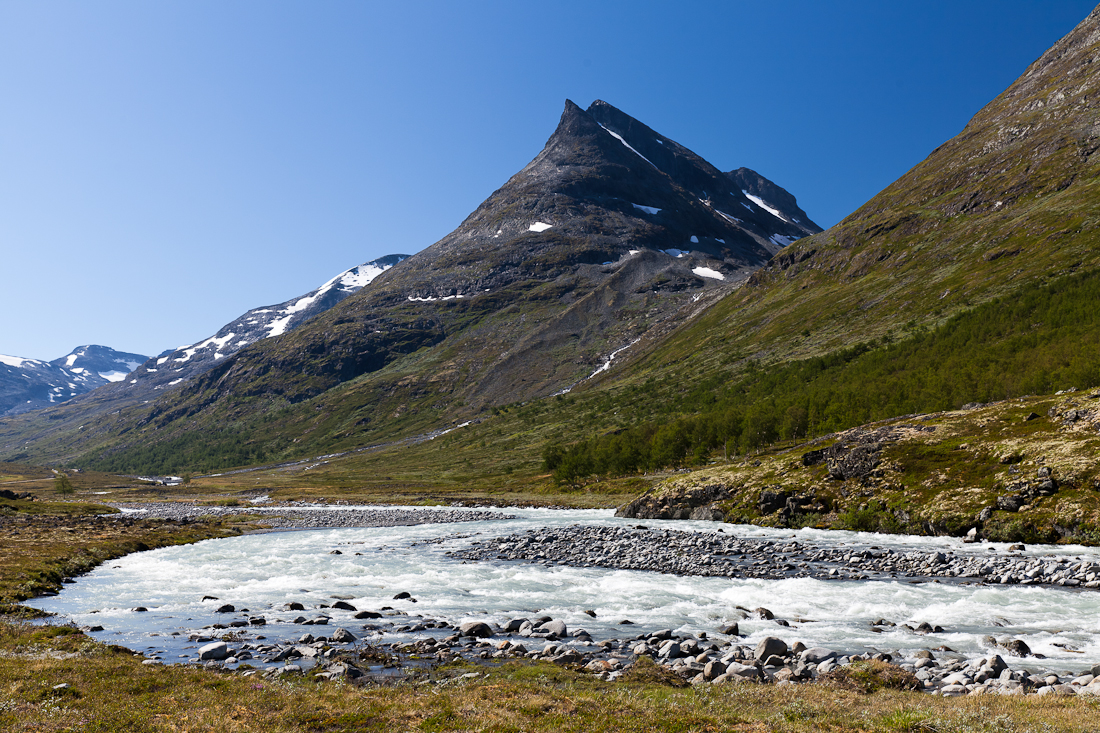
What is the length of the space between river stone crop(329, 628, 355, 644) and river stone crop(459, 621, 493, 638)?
15.4ft

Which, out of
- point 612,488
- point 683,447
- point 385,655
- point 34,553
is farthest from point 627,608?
point 683,447

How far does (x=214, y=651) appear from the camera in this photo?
2183cm

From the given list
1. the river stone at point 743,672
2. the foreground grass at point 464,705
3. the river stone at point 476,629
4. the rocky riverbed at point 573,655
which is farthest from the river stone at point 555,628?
the river stone at point 743,672

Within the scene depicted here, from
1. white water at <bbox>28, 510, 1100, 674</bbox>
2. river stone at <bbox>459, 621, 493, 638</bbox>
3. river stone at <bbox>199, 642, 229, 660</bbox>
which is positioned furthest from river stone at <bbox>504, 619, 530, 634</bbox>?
river stone at <bbox>199, 642, 229, 660</bbox>

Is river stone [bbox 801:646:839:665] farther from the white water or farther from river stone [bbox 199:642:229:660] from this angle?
river stone [bbox 199:642:229:660]

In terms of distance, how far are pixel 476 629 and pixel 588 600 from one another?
30.4 feet

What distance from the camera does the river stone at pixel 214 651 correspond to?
21594 millimetres

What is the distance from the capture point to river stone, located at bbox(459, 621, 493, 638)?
2528 centimetres

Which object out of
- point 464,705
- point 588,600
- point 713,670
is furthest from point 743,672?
point 588,600

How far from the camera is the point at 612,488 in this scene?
124 m

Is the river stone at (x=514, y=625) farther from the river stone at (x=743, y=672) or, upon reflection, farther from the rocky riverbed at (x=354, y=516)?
the rocky riverbed at (x=354, y=516)

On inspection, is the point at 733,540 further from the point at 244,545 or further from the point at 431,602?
the point at 244,545

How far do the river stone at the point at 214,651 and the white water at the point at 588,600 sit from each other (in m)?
1.29

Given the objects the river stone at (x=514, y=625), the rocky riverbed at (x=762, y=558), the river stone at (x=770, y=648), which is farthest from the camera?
the rocky riverbed at (x=762, y=558)
